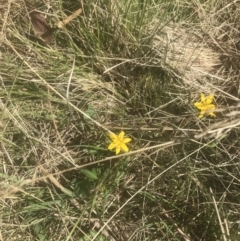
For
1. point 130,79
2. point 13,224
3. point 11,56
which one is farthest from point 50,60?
point 13,224

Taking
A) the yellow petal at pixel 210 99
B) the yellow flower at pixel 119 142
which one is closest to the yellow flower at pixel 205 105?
the yellow petal at pixel 210 99

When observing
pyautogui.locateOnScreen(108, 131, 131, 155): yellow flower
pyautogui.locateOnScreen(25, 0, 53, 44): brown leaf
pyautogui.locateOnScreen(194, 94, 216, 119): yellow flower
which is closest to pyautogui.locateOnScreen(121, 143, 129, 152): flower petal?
pyautogui.locateOnScreen(108, 131, 131, 155): yellow flower

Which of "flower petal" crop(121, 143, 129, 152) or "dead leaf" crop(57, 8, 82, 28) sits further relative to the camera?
"dead leaf" crop(57, 8, 82, 28)

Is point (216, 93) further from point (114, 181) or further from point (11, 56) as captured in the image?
point (11, 56)

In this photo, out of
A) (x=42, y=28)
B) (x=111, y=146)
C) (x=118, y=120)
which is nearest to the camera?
(x=111, y=146)

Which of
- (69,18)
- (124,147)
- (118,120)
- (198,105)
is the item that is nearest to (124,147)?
(124,147)

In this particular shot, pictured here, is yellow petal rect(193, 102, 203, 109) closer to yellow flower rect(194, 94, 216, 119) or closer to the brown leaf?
yellow flower rect(194, 94, 216, 119)

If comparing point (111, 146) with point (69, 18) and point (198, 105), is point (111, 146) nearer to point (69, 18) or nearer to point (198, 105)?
point (198, 105)
